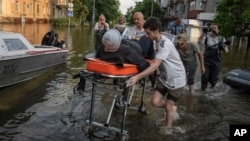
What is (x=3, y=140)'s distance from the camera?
18.6ft

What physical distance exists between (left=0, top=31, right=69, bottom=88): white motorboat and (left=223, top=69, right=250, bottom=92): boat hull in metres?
5.92

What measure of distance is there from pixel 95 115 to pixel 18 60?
3377mm

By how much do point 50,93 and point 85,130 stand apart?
314 centimetres

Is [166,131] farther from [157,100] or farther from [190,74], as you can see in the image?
[190,74]

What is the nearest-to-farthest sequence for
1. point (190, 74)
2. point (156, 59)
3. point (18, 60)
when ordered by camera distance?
1. point (156, 59)
2. point (190, 74)
3. point (18, 60)

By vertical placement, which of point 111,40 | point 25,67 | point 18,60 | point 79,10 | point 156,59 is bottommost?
point 25,67

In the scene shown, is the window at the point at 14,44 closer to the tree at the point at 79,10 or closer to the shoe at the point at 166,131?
the shoe at the point at 166,131

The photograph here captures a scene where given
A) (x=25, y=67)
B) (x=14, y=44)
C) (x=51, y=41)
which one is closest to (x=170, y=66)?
(x=25, y=67)

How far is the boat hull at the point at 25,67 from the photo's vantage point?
8.83 metres

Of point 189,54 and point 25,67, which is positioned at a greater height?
point 189,54

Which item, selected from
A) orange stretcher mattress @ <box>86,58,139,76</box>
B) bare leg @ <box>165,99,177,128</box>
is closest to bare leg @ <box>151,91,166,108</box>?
bare leg @ <box>165,99,177,128</box>

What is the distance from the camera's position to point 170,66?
550 centimetres

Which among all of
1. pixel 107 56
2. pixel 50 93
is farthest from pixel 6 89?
pixel 107 56

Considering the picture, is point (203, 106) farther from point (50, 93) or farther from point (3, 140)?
point (3, 140)
